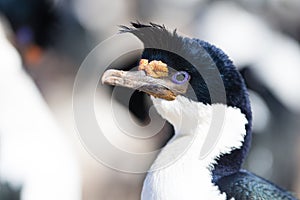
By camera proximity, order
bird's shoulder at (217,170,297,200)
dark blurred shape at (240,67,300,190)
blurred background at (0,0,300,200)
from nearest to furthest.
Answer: bird's shoulder at (217,170,297,200), blurred background at (0,0,300,200), dark blurred shape at (240,67,300,190)

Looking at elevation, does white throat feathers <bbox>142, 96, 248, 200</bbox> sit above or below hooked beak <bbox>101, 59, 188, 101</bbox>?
below

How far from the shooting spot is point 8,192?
2105mm

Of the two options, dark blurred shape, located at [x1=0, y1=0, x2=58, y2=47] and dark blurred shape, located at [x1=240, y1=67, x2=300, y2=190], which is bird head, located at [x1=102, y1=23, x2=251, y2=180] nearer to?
dark blurred shape, located at [x1=240, y1=67, x2=300, y2=190]

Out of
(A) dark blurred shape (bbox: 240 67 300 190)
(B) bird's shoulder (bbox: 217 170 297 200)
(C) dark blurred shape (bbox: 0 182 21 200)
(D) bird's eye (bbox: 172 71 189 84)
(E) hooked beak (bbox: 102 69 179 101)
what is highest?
A: (D) bird's eye (bbox: 172 71 189 84)

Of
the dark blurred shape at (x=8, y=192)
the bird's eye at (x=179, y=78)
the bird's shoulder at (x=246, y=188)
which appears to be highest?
the bird's eye at (x=179, y=78)

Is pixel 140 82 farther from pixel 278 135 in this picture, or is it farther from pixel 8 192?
pixel 278 135

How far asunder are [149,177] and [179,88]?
0.14 meters

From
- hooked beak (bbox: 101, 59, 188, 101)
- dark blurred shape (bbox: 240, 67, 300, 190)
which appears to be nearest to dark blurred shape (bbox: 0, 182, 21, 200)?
dark blurred shape (bbox: 240, 67, 300, 190)

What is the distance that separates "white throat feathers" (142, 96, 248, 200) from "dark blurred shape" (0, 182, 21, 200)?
2.76 ft

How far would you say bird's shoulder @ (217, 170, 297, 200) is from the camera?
4.10 feet

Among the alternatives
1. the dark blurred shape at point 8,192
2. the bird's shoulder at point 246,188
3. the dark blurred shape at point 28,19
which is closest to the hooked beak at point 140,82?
the bird's shoulder at point 246,188

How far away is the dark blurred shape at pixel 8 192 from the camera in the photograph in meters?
2.08

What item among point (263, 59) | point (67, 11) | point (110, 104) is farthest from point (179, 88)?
point (67, 11)

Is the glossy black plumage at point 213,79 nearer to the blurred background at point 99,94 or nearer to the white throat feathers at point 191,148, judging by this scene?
the white throat feathers at point 191,148
